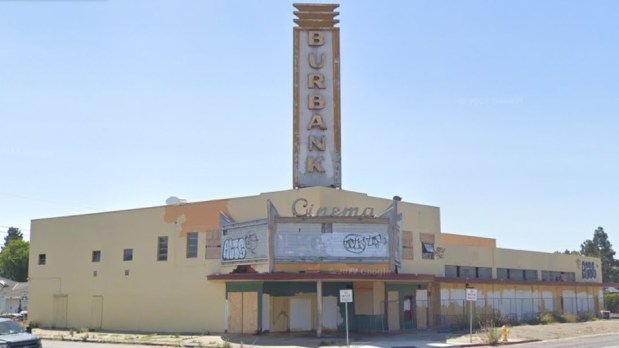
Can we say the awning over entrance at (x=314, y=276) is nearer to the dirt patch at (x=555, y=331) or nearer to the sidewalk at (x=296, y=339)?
the sidewalk at (x=296, y=339)

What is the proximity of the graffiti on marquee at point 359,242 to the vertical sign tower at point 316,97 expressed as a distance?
697cm

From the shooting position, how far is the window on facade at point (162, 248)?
4509cm

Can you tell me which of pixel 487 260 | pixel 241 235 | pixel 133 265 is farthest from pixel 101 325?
pixel 487 260

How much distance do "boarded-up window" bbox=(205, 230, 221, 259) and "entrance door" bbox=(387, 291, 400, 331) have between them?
10.7 m

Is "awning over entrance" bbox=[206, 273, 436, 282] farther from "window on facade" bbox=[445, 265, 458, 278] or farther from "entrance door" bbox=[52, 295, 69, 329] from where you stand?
"entrance door" bbox=[52, 295, 69, 329]

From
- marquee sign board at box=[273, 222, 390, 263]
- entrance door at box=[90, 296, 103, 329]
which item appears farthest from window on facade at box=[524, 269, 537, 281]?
entrance door at box=[90, 296, 103, 329]

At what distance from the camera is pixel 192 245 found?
4362cm

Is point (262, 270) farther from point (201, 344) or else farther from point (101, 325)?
point (101, 325)

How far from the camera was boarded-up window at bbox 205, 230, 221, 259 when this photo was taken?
138 ft

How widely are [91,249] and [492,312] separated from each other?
29282 millimetres

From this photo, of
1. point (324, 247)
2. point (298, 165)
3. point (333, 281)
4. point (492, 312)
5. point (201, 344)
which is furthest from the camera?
point (492, 312)

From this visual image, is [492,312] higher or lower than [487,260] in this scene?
lower

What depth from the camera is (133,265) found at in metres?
46.5

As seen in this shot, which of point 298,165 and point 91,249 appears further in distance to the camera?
point 91,249
